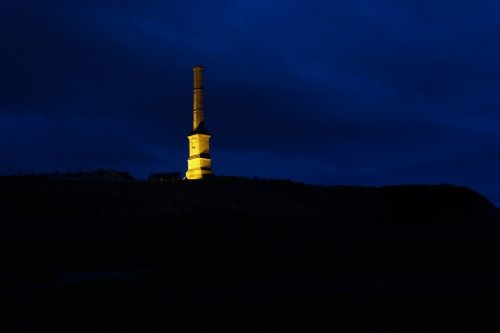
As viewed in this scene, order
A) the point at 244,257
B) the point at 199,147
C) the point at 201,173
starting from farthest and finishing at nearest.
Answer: the point at 199,147, the point at 201,173, the point at 244,257

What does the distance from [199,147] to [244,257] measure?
120 ft

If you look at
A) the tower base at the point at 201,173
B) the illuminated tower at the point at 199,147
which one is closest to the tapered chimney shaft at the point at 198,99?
the illuminated tower at the point at 199,147

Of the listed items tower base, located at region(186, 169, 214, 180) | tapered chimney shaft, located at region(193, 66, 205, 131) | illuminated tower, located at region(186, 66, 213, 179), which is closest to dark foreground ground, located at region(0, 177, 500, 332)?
tower base, located at region(186, 169, 214, 180)

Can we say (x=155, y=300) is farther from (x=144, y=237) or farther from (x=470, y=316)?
(x=144, y=237)

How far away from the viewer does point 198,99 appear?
251ft

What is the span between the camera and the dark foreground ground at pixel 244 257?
14625 millimetres

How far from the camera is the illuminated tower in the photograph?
233 ft

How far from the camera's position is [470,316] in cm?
1356

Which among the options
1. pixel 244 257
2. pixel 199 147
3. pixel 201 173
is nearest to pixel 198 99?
pixel 199 147

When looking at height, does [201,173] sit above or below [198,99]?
below

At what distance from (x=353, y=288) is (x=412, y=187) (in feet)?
162

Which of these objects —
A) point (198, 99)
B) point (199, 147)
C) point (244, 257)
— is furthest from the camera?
point (198, 99)

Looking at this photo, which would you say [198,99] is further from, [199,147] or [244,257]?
[244,257]

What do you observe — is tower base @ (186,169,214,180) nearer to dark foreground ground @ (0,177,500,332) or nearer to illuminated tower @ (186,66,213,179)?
illuminated tower @ (186,66,213,179)
